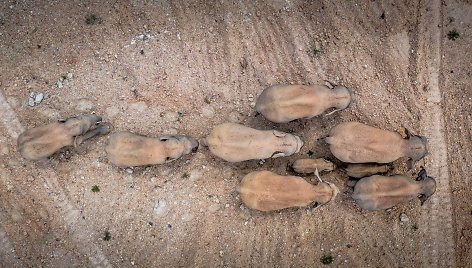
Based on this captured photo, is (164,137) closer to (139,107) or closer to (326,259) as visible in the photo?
(139,107)

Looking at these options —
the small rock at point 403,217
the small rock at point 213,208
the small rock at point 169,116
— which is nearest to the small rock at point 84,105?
the small rock at point 169,116

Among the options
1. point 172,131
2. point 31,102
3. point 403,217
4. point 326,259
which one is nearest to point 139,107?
point 172,131

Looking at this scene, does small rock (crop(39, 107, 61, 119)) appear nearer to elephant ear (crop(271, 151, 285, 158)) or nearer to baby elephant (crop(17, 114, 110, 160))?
baby elephant (crop(17, 114, 110, 160))

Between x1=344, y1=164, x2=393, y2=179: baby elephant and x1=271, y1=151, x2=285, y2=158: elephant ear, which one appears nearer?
x1=271, y1=151, x2=285, y2=158: elephant ear

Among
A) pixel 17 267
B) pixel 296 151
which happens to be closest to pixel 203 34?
pixel 296 151

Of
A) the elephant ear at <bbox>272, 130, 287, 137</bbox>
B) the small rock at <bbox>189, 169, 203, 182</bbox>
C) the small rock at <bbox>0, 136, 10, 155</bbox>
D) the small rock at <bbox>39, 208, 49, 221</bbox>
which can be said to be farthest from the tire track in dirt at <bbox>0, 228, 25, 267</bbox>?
the elephant ear at <bbox>272, 130, 287, 137</bbox>

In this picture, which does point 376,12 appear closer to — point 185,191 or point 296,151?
point 296,151
